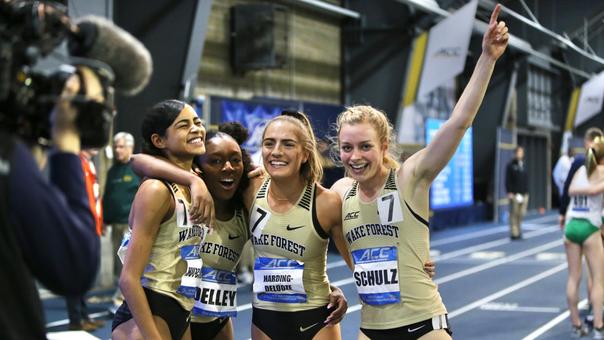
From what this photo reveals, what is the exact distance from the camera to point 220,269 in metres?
3.27

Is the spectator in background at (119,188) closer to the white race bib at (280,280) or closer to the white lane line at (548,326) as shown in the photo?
the white lane line at (548,326)

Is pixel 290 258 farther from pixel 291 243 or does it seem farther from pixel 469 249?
pixel 469 249

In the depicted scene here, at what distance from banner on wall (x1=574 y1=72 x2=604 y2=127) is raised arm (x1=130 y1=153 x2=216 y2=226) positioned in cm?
2394

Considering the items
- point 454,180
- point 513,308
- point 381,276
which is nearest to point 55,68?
point 381,276

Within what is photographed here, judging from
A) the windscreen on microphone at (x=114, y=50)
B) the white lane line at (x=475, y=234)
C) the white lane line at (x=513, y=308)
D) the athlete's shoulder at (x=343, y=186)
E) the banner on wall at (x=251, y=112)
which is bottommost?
the white lane line at (x=475, y=234)

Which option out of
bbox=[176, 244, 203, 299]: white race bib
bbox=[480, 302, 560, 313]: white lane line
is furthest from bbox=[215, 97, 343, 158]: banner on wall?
bbox=[176, 244, 203, 299]: white race bib

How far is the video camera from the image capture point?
1.47 metres

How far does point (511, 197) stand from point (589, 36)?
3424 mm

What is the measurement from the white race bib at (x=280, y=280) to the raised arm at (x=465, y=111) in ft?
2.13

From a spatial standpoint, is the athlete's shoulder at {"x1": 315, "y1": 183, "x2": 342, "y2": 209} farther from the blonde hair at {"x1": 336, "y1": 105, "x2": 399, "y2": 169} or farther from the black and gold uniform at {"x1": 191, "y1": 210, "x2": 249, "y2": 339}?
the black and gold uniform at {"x1": 191, "y1": 210, "x2": 249, "y2": 339}

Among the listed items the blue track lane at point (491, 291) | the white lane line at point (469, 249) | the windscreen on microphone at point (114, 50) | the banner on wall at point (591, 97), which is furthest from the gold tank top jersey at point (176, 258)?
the banner on wall at point (591, 97)

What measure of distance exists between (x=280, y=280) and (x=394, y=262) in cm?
49

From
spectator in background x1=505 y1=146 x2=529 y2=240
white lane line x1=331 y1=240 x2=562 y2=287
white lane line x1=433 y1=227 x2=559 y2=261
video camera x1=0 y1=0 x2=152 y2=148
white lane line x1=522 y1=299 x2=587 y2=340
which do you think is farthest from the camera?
spectator in background x1=505 y1=146 x2=529 y2=240

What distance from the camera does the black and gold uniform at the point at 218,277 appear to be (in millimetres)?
3199
